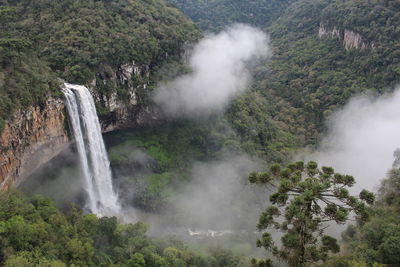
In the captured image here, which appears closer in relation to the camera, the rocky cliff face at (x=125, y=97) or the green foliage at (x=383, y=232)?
the green foliage at (x=383, y=232)

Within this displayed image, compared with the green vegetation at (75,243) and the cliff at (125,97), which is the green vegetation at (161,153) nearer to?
the cliff at (125,97)

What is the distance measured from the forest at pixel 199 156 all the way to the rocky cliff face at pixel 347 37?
0.39 meters

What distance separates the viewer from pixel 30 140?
30.2m

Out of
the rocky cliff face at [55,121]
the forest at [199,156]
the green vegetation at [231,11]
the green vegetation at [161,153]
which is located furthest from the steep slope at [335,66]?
the green vegetation at [231,11]

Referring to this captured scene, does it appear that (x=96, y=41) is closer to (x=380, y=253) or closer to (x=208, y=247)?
(x=208, y=247)

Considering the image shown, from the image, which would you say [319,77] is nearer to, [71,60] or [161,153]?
[161,153]

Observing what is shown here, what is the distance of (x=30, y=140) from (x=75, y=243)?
1052cm

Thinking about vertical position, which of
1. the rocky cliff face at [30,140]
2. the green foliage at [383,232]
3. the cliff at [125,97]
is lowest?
the green foliage at [383,232]

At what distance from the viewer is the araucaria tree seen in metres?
10.7

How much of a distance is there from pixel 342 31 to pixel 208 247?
162 ft

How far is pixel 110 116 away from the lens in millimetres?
42656

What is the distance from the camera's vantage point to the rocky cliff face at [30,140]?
26.5 metres

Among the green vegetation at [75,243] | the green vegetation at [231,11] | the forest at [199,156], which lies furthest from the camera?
the green vegetation at [231,11]

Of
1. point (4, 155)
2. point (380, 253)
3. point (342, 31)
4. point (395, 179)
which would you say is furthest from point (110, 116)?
point (342, 31)
